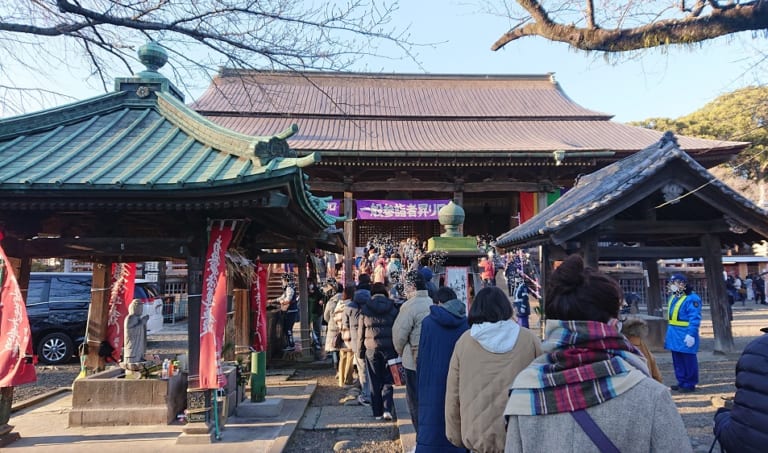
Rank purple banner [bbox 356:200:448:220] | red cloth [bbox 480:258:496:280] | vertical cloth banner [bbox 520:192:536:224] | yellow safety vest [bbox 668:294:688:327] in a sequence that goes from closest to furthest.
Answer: yellow safety vest [bbox 668:294:688:327], red cloth [bbox 480:258:496:280], purple banner [bbox 356:200:448:220], vertical cloth banner [bbox 520:192:536:224]

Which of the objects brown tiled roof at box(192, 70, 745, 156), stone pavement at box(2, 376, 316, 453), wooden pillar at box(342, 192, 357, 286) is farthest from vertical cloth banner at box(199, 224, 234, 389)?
wooden pillar at box(342, 192, 357, 286)

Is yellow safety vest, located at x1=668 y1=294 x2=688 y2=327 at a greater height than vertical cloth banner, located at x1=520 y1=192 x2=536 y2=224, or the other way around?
vertical cloth banner, located at x1=520 y1=192 x2=536 y2=224

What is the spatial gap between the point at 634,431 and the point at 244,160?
4827 mm

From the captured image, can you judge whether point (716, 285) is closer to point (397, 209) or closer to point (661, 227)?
point (661, 227)

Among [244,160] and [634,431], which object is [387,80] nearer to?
[244,160]

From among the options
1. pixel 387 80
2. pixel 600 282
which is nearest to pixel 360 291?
pixel 600 282

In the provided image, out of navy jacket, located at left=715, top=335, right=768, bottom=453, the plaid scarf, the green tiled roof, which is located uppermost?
the green tiled roof

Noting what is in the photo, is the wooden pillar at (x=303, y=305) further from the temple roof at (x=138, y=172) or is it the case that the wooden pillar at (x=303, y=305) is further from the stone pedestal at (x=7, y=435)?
the stone pedestal at (x=7, y=435)

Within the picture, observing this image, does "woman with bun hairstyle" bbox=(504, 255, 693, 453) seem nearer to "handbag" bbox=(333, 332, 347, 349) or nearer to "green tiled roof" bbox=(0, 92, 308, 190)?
"green tiled roof" bbox=(0, 92, 308, 190)

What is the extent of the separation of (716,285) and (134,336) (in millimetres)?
9607

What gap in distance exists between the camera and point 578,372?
1.58 meters

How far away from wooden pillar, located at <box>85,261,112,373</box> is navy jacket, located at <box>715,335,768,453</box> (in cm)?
868

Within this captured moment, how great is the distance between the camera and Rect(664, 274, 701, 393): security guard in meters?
6.89

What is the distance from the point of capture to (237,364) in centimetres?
737
